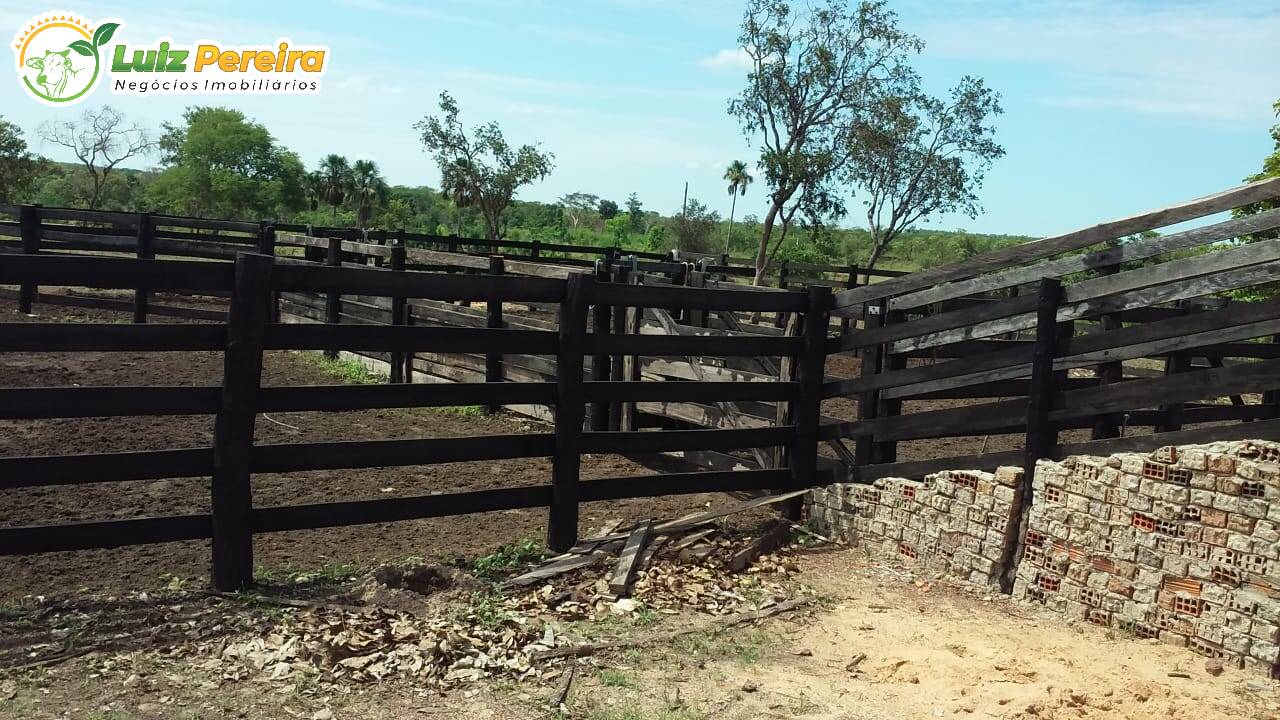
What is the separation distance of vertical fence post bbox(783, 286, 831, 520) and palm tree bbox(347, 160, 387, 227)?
71.0 m

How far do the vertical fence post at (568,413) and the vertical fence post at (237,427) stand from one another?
175 cm

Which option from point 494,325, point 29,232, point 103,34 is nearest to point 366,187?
point 103,34

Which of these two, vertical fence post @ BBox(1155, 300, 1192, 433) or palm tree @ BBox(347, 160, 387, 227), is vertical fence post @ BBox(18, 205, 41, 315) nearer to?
vertical fence post @ BBox(1155, 300, 1192, 433)

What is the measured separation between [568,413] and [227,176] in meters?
70.0

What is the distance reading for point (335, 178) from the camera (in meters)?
75.8

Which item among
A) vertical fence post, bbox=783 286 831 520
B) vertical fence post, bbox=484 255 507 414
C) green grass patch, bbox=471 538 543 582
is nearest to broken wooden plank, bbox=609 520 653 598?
green grass patch, bbox=471 538 543 582

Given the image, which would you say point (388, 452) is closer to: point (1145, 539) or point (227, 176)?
point (1145, 539)

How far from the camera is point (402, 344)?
5.62 m

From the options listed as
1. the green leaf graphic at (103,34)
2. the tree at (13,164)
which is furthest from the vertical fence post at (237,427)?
the tree at (13,164)

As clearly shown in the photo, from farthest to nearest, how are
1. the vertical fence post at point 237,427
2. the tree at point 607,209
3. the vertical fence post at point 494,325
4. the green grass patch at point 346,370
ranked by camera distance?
the tree at point 607,209
the green grass patch at point 346,370
the vertical fence post at point 494,325
the vertical fence post at point 237,427

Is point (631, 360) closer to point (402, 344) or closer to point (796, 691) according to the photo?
point (402, 344)

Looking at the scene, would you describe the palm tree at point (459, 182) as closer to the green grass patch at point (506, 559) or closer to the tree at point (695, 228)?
the tree at point (695, 228)

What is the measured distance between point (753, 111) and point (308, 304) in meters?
18.7

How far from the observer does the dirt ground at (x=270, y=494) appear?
5.65 meters
